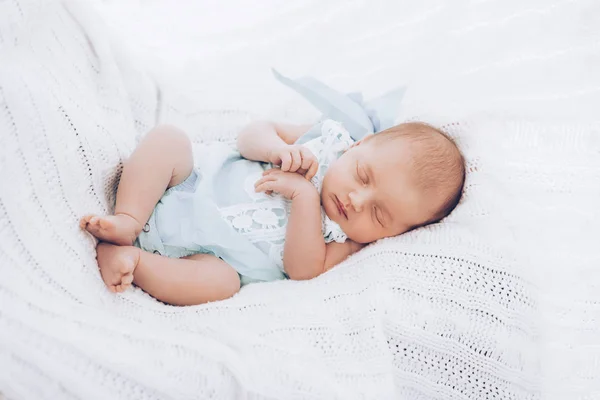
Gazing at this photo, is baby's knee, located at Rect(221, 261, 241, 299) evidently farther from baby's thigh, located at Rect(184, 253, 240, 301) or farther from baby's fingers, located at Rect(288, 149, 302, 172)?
baby's fingers, located at Rect(288, 149, 302, 172)

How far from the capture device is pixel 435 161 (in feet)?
3.64

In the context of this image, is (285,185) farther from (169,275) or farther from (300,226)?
(169,275)

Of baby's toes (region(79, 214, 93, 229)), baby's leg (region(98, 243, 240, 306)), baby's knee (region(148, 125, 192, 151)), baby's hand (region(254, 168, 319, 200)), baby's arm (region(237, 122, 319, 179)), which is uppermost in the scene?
baby's knee (region(148, 125, 192, 151))

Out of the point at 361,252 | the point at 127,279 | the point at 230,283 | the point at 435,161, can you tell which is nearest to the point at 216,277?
the point at 230,283

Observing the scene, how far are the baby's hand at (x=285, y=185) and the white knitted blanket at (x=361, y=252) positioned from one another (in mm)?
158

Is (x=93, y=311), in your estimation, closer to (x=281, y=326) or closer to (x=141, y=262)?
(x=141, y=262)

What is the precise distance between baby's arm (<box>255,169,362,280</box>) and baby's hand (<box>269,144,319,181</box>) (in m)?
0.02

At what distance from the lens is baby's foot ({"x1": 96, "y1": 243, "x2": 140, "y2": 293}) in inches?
37.1

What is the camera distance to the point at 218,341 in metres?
0.87

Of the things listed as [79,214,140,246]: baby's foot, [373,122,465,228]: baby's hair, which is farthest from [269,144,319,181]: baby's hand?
[79,214,140,246]: baby's foot

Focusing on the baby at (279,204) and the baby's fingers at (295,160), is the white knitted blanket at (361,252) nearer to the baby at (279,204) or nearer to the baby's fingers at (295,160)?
the baby at (279,204)

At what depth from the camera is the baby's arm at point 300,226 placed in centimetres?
110

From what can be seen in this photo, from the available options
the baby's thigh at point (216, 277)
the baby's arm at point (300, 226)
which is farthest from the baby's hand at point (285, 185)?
the baby's thigh at point (216, 277)

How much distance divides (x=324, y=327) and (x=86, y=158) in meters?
0.47
